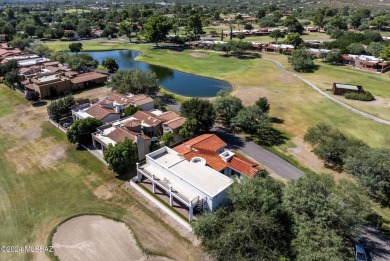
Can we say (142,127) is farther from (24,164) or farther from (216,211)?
(216,211)

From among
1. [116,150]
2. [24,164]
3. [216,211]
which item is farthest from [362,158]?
[24,164]

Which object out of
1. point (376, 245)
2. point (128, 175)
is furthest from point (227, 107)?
point (376, 245)

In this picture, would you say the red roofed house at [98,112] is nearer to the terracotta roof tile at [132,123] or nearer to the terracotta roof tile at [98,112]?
the terracotta roof tile at [98,112]

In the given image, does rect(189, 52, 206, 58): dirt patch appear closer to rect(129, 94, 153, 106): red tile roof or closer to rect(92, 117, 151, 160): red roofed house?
rect(129, 94, 153, 106): red tile roof

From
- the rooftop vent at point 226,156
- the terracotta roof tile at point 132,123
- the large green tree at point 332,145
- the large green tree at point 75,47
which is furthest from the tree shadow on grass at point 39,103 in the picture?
the large green tree at point 75,47

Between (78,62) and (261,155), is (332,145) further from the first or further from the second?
(78,62)

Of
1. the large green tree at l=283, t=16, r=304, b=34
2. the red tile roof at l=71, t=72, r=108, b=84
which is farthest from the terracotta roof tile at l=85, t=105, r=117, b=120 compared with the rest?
the large green tree at l=283, t=16, r=304, b=34

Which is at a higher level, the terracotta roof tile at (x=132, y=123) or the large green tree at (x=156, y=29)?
the large green tree at (x=156, y=29)
